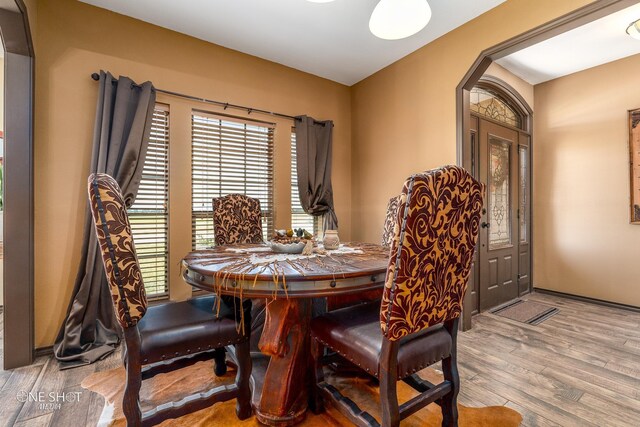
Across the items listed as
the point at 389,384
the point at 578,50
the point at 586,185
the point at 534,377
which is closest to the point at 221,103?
the point at 389,384

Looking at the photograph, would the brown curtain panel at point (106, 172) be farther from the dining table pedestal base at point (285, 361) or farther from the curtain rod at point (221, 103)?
the dining table pedestal base at point (285, 361)

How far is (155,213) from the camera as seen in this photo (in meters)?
2.74

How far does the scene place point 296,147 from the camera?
3.48 meters

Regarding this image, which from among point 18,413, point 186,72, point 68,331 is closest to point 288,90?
point 186,72

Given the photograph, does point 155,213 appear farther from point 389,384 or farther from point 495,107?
point 495,107

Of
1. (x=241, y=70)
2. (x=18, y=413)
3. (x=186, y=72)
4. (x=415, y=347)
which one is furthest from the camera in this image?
(x=241, y=70)

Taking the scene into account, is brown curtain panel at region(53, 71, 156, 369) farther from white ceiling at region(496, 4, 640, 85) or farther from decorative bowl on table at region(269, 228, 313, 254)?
white ceiling at region(496, 4, 640, 85)

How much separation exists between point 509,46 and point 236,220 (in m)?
2.66

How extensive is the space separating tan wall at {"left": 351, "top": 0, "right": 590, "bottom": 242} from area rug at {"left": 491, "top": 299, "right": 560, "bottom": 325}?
5.09 feet

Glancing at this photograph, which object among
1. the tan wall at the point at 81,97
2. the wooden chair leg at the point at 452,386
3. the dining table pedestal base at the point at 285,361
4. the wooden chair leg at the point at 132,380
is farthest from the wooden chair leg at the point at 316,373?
the tan wall at the point at 81,97

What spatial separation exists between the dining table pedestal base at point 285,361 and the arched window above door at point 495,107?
2.88 m

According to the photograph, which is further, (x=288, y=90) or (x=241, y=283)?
(x=288, y=90)

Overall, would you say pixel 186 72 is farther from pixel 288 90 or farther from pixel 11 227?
pixel 11 227

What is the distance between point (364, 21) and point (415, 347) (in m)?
2.66
